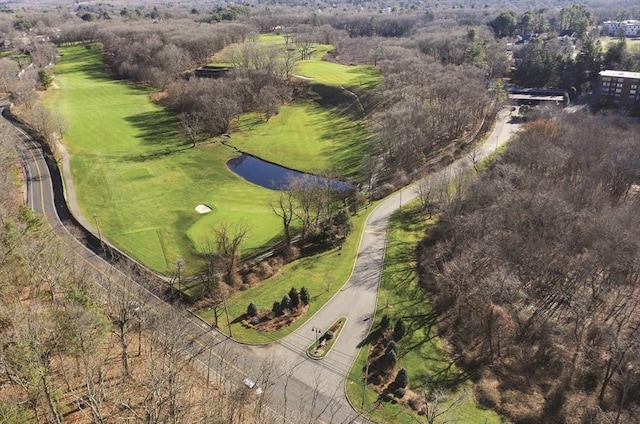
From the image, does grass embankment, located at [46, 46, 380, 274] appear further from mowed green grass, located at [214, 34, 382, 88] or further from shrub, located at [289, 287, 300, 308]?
shrub, located at [289, 287, 300, 308]

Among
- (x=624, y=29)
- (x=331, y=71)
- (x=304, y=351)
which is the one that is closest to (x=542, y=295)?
(x=304, y=351)

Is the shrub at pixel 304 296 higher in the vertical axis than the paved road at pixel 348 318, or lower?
higher

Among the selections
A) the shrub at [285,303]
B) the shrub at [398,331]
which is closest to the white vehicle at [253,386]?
the shrub at [285,303]

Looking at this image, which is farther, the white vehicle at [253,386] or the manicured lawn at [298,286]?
the manicured lawn at [298,286]

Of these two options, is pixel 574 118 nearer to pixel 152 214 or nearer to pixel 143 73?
pixel 152 214

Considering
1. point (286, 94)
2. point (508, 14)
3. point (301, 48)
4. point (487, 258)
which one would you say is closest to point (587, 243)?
point (487, 258)

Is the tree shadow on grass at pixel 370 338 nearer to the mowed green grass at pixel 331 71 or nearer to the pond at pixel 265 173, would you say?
the pond at pixel 265 173

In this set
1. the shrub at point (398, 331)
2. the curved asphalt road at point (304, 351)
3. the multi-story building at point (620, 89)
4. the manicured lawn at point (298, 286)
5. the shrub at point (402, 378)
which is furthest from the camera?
the multi-story building at point (620, 89)
